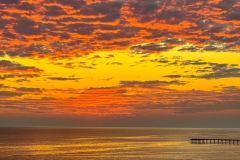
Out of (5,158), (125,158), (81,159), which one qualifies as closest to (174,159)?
(125,158)

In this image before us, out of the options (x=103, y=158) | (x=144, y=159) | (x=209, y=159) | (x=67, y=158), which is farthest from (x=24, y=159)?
(x=209, y=159)

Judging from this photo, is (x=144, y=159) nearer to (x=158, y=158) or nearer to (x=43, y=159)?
(x=158, y=158)

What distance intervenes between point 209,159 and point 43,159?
42436 millimetres

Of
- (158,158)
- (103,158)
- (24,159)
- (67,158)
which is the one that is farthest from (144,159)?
(24,159)

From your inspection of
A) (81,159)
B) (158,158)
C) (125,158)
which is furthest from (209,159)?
(81,159)

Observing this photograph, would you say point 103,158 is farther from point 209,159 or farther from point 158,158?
point 209,159

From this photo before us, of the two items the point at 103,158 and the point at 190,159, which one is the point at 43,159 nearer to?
the point at 103,158

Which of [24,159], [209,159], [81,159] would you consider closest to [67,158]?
[81,159]

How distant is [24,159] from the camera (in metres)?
94.6

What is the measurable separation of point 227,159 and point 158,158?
1782 centimetres

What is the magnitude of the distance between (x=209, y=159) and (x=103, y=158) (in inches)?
1085

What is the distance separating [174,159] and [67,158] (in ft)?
91.9

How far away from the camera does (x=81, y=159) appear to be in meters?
94.9

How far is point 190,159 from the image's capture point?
310 ft
